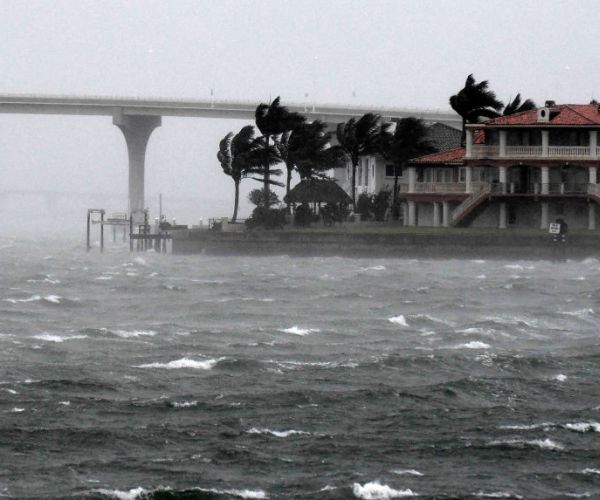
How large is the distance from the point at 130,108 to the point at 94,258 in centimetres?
5883

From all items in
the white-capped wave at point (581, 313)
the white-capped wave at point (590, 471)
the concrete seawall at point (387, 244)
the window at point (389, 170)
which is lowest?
the white-capped wave at point (590, 471)

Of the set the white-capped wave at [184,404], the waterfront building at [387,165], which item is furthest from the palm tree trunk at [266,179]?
the white-capped wave at [184,404]

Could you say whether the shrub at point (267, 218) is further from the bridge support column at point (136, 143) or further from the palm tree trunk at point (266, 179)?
the bridge support column at point (136, 143)

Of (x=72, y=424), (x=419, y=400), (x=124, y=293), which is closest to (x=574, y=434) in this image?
(x=419, y=400)

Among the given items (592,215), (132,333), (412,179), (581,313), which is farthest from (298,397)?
(412,179)

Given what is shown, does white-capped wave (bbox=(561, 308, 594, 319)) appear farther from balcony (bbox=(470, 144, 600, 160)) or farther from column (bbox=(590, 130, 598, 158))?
column (bbox=(590, 130, 598, 158))

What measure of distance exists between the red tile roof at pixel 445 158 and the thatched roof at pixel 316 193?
9879 millimetres

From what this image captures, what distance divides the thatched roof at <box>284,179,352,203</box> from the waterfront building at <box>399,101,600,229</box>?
52.2ft

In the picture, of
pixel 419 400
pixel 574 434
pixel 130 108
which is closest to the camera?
pixel 574 434

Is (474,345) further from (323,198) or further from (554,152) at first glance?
(323,198)

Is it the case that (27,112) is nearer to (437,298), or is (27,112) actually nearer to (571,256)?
(571,256)

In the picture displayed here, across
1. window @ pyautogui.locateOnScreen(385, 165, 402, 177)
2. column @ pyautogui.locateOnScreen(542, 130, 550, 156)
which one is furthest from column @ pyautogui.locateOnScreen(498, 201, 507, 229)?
window @ pyautogui.locateOnScreen(385, 165, 402, 177)

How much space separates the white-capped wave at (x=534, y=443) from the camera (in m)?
32.3

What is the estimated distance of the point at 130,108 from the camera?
598ft
